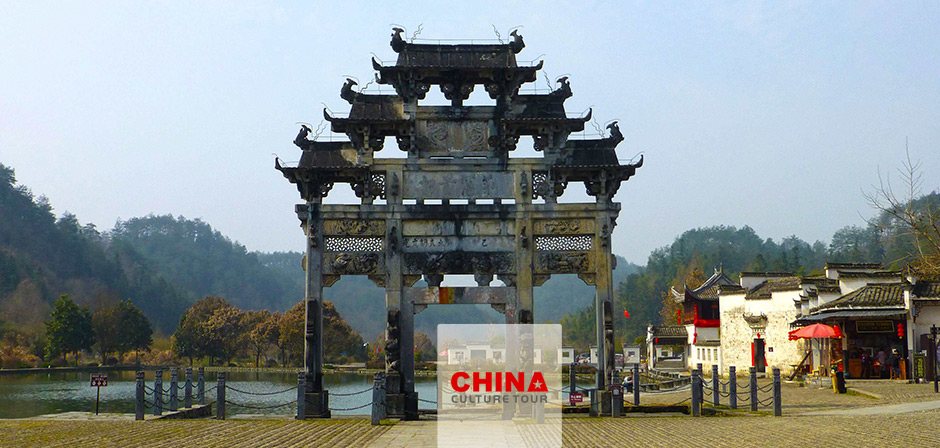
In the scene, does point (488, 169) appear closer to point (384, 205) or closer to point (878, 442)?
point (384, 205)

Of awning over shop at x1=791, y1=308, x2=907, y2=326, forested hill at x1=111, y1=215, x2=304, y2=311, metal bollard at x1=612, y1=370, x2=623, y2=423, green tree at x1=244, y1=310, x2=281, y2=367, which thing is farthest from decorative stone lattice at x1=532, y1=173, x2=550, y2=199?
forested hill at x1=111, y1=215, x2=304, y2=311

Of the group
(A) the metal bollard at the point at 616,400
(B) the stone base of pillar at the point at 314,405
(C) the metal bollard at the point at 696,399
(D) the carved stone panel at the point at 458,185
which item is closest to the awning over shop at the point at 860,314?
(C) the metal bollard at the point at 696,399

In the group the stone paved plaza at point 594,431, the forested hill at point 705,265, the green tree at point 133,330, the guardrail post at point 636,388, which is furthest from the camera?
the forested hill at point 705,265

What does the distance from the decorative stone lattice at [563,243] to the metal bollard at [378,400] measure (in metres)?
5.34

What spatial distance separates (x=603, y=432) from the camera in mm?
16766

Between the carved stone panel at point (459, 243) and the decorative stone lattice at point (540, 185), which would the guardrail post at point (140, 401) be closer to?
the carved stone panel at point (459, 243)

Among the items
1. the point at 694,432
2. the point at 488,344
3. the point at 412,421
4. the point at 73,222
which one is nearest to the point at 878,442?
the point at 694,432

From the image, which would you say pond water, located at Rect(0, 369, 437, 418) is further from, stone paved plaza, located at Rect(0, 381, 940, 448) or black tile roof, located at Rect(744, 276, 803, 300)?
black tile roof, located at Rect(744, 276, 803, 300)

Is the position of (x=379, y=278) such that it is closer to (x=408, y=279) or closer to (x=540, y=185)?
(x=408, y=279)

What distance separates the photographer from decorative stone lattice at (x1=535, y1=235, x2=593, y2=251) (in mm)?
21734

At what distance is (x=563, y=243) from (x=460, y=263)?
Answer: 9.17 ft

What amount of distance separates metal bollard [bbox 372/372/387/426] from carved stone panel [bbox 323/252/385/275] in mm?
2846

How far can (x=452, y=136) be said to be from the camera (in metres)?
22.0

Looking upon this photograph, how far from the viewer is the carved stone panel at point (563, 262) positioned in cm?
2156
